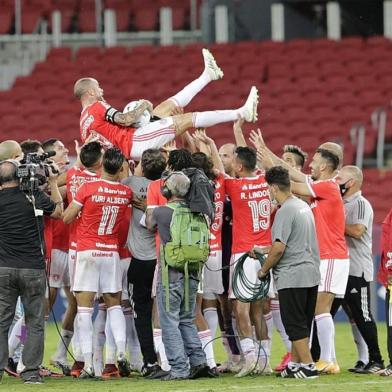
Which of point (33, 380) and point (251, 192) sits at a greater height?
point (251, 192)

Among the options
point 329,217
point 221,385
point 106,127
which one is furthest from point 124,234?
point 221,385

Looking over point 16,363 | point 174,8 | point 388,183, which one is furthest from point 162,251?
point 174,8

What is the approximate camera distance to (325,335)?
13195mm

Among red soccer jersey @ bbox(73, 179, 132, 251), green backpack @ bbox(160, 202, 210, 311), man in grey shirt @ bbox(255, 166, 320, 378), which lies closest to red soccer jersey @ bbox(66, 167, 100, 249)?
red soccer jersey @ bbox(73, 179, 132, 251)

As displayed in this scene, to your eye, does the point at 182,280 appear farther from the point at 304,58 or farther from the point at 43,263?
the point at 304,58

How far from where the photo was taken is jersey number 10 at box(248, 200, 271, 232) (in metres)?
13.4

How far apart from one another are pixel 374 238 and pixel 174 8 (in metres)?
10.8

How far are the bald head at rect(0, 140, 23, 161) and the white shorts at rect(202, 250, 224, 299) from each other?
7.22 ft

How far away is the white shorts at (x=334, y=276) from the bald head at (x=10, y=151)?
3.24 metres

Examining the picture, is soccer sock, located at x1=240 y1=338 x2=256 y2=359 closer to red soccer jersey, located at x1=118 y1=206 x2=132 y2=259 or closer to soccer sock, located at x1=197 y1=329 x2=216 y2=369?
soccer sock, located at x1=197 y1=329 x2=216 y2=369

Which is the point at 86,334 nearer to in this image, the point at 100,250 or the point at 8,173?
the point at 100,250

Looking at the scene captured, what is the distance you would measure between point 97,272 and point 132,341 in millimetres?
1092

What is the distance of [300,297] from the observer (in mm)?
12508

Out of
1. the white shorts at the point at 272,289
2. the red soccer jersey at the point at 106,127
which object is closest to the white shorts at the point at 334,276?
the white shorts at the point at 272,289
